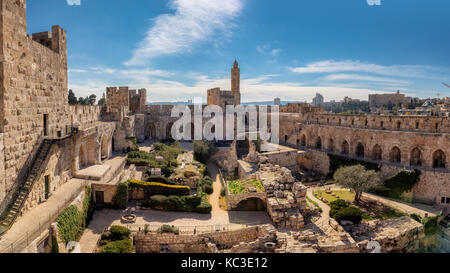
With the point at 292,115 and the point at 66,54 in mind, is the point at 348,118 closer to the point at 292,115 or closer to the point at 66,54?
the point at 292,115

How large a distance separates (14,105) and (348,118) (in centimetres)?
2764

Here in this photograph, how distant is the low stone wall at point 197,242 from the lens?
44.7 ft

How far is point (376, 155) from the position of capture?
Result: 85.0ft

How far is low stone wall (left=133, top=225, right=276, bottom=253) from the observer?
44.7 feet

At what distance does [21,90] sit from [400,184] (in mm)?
25163

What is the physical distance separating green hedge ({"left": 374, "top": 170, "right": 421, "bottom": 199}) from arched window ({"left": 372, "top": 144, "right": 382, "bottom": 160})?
398cm

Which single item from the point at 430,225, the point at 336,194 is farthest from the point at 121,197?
the point at 430,225

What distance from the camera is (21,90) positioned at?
11242 mm

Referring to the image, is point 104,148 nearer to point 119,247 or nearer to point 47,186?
point 47,186

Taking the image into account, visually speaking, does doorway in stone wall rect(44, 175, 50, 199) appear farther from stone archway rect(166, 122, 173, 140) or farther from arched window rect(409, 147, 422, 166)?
arched window rect(409, 147, 422, 166)

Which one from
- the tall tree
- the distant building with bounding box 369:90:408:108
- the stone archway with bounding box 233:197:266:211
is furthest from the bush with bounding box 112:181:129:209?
the distant building with bounding box 369:90:408:108

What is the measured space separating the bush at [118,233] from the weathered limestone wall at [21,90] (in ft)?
14.6
